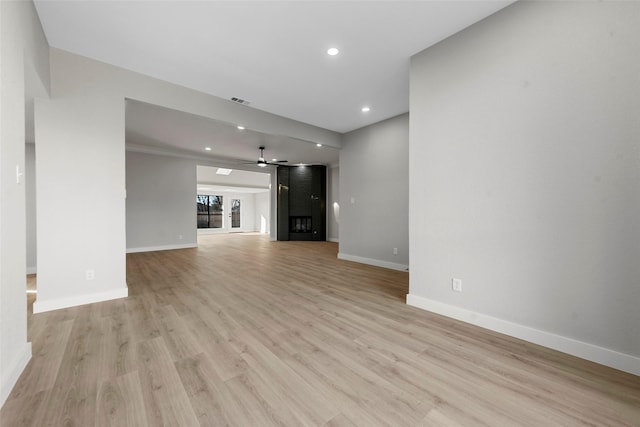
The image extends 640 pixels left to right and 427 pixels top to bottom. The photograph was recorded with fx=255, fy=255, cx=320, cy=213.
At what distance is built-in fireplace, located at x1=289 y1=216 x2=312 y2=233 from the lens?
952 cm

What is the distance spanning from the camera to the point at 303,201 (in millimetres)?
9422

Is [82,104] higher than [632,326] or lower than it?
higher

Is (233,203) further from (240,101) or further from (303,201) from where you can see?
(240,101)

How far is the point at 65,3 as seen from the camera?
2115 mm

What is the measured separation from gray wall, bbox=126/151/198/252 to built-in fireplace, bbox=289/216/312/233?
3.33m

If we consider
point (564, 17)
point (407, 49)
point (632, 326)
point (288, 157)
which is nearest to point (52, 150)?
point (407, 49)

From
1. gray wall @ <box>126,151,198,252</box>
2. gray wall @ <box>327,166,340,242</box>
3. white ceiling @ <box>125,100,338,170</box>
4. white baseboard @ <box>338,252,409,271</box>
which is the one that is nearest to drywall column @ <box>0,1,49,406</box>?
white ceiling @ <box>125,100,338,170</box>

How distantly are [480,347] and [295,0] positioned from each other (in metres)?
3.09

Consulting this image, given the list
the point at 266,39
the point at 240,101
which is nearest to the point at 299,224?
the point at 240,101

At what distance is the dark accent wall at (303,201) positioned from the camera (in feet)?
30.9

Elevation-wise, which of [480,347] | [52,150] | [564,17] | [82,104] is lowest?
[480,347]

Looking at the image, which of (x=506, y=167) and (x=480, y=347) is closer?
(x=480, y=347)

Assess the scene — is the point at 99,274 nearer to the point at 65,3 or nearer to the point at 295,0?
the point at 65,3

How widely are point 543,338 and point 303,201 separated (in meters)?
7.94
